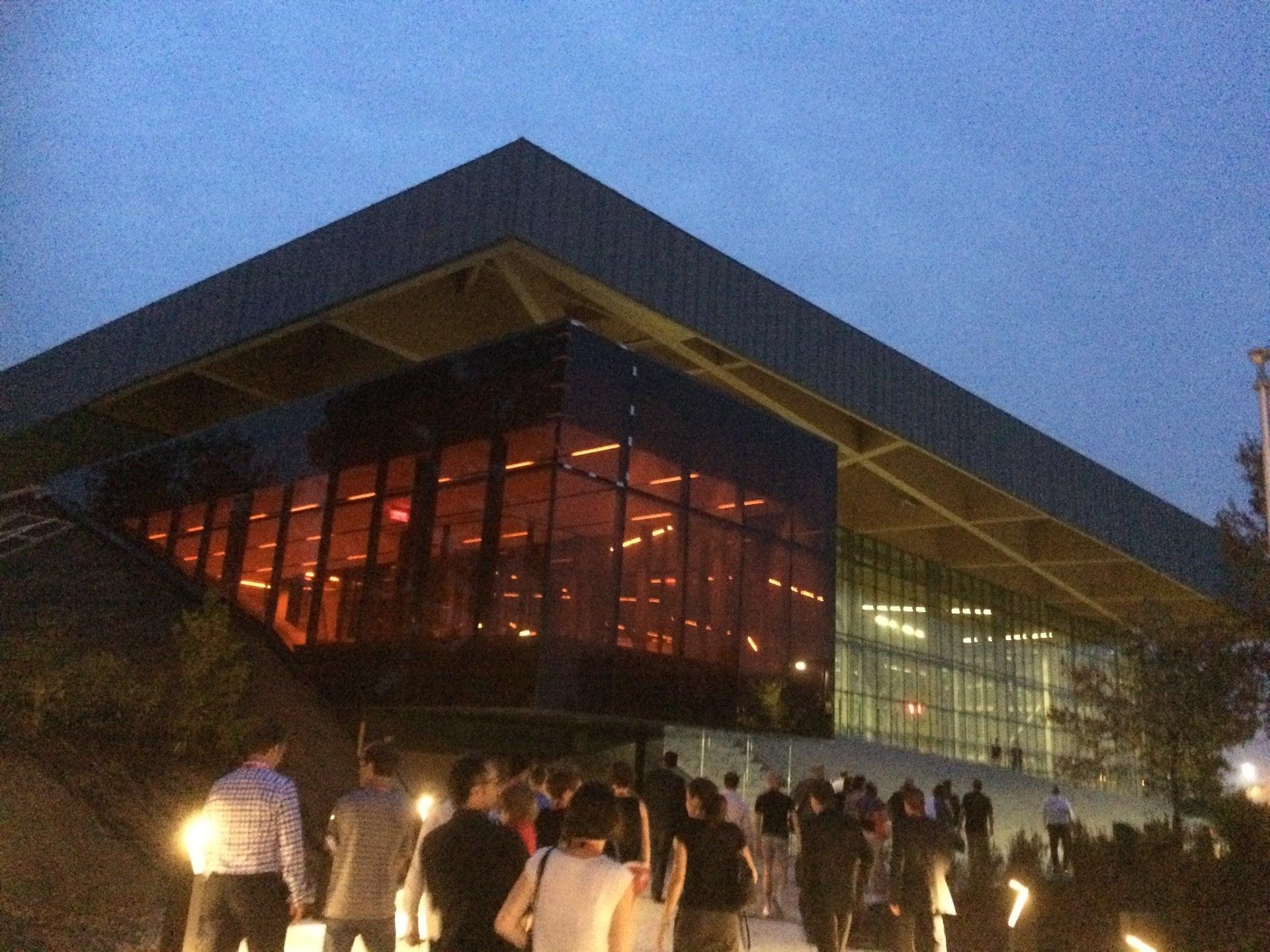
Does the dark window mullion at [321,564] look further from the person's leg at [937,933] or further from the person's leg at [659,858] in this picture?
the person's leg at [937,933]

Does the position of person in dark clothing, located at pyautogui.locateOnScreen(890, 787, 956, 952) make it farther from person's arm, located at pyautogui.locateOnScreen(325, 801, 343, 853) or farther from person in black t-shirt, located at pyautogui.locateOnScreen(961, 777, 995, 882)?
person in black t-shirt, located at pyautogui.locateOnScreen(961, 777, 995, 882)

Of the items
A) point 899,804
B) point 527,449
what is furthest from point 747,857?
point 527,449

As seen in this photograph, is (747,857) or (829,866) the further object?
(829,866)

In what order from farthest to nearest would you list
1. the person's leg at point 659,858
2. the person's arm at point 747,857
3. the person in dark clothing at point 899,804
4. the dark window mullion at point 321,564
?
the dark window mullion at point 321,564
the person's leg at point 659,858
the person in dark clothing at point 899,804
the person's arm at point 747,857

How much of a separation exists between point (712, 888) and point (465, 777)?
2411mm

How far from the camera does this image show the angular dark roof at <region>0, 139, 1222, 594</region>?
16969mm

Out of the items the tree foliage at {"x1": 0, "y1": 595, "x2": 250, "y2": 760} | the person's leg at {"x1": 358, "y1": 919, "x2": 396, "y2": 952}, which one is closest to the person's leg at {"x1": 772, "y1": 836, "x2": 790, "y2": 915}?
the tree foliage at {"x1": 0, "y1": 595, "x2": 250, "y2": 760}

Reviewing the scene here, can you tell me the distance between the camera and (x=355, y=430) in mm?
19656

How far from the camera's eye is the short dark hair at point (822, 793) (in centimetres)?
763

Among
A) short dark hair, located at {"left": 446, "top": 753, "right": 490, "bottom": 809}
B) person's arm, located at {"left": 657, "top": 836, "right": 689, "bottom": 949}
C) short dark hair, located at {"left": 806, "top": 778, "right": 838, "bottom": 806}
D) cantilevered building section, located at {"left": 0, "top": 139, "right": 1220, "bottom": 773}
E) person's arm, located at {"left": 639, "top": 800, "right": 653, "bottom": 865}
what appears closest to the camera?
short dark hair, located at {"left": 446, "top": 753, "right": 490, "bottom": 809}

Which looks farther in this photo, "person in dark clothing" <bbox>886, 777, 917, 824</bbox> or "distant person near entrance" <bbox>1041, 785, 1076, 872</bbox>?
"distant person near entrance" <bbox>1041, 785, 1076, 872</bbox>

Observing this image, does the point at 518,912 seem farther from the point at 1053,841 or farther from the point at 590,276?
the point at 1053,841

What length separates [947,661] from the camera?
111ft

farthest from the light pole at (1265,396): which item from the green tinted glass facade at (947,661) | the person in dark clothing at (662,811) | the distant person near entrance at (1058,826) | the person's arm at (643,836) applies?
the person's arm at (643,836)
